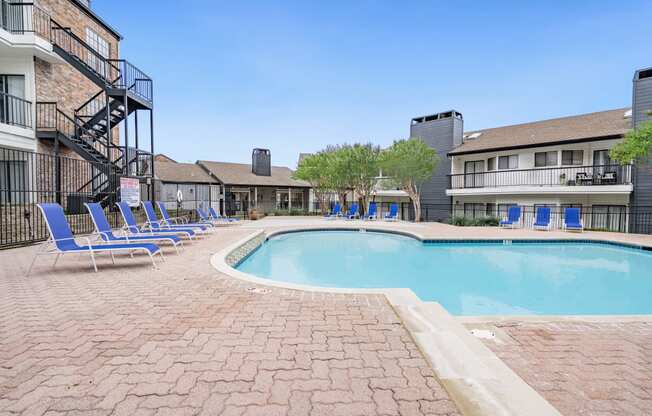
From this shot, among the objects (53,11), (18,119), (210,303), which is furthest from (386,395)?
(53,11)

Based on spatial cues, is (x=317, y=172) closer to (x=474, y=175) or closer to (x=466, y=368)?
(x=474, y=175)

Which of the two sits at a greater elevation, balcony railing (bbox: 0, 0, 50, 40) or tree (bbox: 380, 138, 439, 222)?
balcony railing (bbox: 0, 0, 50, 40)

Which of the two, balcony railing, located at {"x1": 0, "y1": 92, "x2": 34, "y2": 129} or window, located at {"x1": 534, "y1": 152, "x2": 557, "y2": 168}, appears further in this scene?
window, located at {"x1": 534, "y1": 152, "x2": 557, "y2": 168}

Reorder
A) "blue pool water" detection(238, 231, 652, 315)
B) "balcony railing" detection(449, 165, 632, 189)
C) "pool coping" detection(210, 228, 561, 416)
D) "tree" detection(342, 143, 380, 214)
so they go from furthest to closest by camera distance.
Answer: "tree" detection(342, 143, 380, 214), "balcony railing" detection(449, 165, 632, 189), "blue pool water" detection(238, 231, 652, 315), "pool coping" detection(210, 228, 561, 416)

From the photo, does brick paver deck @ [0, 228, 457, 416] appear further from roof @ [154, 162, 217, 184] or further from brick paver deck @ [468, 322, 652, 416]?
roof @ [154, 162, 217, 184]

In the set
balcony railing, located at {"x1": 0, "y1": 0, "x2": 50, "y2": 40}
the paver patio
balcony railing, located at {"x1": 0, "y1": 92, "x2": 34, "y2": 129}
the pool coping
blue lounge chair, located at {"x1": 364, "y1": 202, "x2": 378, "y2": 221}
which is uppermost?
balcony railing, located at {"x1": 0, "y1": 0, "x2": 50, "y2": 40}

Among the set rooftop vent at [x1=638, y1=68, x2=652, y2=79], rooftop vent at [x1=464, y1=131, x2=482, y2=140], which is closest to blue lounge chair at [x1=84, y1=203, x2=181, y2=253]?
rooftop vent at [x1=638, y1=68, x2=652, y2=79]

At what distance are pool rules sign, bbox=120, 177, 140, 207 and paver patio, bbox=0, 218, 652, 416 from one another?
803 centimetres

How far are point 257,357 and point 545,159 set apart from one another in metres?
21.0

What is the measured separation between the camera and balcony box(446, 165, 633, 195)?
15.6 meters

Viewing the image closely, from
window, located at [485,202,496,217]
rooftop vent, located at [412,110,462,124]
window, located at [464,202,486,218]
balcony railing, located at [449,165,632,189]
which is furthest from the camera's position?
rooftop vent, located at [412,110,462,124]

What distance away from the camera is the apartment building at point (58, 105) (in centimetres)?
1188

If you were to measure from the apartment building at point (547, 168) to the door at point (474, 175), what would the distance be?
0.06m

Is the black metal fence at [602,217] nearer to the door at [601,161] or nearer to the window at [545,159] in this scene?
the door at [601,161]
